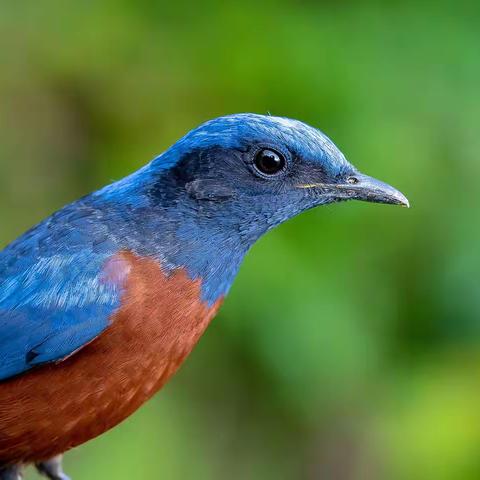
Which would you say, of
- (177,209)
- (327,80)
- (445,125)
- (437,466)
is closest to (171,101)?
(327,80)

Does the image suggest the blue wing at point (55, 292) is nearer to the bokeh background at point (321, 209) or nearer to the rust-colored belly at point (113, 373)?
the rust-colored belly at point (113, 373)

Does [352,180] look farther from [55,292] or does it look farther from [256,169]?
[55,292]

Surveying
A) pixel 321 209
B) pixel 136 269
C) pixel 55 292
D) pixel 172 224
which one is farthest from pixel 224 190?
pixel 321 209

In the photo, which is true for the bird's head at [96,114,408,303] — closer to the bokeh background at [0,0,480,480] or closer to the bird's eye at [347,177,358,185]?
the bird's eye at [347,177,358,185]

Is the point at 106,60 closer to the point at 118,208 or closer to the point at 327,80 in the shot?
the point at 327,80

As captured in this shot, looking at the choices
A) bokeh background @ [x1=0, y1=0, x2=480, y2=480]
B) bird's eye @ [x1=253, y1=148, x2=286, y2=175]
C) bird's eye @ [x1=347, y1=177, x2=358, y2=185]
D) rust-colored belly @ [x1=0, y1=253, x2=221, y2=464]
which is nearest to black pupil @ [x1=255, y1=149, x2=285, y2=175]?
bird's eye @ [x1=253, y1=148, x2=286, y2=175]

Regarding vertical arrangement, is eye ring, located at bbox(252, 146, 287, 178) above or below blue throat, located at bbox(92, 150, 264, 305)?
above

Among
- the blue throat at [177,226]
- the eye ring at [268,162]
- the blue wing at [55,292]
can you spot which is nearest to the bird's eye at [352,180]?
the eye ring at [268,162]
